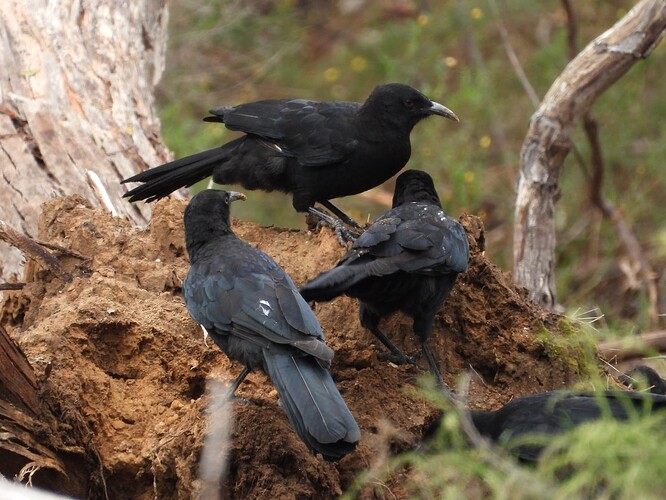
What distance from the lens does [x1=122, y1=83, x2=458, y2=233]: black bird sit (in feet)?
23.8

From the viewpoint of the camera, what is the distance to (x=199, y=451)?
4965 millimetres

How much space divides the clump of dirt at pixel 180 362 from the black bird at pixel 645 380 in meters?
0.40

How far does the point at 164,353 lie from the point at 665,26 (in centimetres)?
417

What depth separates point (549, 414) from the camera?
4.93 metres

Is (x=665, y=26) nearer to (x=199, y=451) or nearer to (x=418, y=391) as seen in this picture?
(x=418, y=391)

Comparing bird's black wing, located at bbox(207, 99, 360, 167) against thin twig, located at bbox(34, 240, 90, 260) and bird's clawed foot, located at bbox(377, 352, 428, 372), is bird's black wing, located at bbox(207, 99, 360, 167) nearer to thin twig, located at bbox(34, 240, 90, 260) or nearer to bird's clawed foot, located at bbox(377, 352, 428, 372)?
thin twig, located at bbox(34, 240, 90, 260)

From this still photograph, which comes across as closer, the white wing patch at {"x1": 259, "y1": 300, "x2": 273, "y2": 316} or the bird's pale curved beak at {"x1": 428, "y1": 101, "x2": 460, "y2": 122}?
the white wing patch at {"x1": 259, "y1": 300, "x2": 273, "y2": 316}

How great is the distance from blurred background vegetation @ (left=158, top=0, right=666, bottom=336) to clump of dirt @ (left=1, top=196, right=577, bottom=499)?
3.42 meters

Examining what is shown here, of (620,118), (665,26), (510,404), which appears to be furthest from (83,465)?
(620,118)

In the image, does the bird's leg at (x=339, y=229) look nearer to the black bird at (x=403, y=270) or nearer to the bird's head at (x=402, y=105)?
the black bird at (x=403, y=270)

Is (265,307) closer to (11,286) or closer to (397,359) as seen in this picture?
(397,359)

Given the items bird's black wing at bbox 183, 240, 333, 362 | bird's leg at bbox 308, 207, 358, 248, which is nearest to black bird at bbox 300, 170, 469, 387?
bird's black wing at bbox 183, 240, 333, 362

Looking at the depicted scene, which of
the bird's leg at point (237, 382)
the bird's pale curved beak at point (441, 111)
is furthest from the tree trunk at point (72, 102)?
the bird's leg at point (237, 382)

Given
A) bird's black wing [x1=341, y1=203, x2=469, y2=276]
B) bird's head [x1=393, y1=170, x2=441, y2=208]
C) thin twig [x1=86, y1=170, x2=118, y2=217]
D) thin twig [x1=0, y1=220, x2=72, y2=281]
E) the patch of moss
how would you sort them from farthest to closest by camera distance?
thin twig [x1=86, y1=170, x2=118, y2=217] → bird's head [x1=393, y1=170, x2=441, y2=208] → thin twig [x1=0, y1=220, x2=72, y2=281] → the patch of moss → bird's black wing [x1=341, y1=203, x2=469, y2=276]
